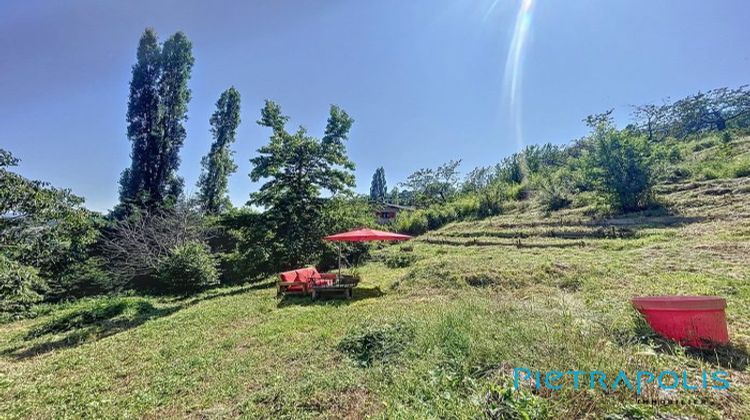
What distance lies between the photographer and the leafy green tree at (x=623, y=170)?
47.3 ft

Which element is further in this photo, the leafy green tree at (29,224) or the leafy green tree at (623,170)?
the leafy green tree at (623,170)

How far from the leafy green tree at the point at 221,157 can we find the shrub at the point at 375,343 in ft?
69.9

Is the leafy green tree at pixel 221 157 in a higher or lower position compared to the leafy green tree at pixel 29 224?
higher

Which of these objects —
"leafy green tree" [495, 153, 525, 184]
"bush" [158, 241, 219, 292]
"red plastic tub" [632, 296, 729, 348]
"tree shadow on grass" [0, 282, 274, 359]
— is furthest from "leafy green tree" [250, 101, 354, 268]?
"leafy green tree" [495, 153, 525, 184]

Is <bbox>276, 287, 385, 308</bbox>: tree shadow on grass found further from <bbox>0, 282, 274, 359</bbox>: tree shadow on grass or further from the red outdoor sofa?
<bbox>0, 282, 274, 359</bbox>: tree shadow on grass

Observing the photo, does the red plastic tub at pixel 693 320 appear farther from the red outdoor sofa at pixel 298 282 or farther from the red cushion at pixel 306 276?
the red cushion at pixel 306 276

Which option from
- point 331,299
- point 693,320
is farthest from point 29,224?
point 693,320

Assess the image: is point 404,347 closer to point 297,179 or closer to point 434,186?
point 297,179

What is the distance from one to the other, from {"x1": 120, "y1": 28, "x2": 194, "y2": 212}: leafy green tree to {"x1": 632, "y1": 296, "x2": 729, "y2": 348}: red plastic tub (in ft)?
A: 72.7

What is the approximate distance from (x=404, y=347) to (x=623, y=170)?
53.5ft

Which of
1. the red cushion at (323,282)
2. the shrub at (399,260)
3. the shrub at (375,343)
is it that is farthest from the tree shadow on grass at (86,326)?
the shrub at (399,260)

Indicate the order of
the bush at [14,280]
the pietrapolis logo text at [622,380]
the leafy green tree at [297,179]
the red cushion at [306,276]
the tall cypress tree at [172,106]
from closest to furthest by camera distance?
the pietrapolis logo text at [622,380]
the bush at [14,280]
the red cushion at [306,276]
the leafy green tree at [297,179]
the tall cypress tree at [172,106]

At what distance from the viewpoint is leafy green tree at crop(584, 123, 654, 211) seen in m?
14.4

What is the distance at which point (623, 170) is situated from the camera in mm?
14570
